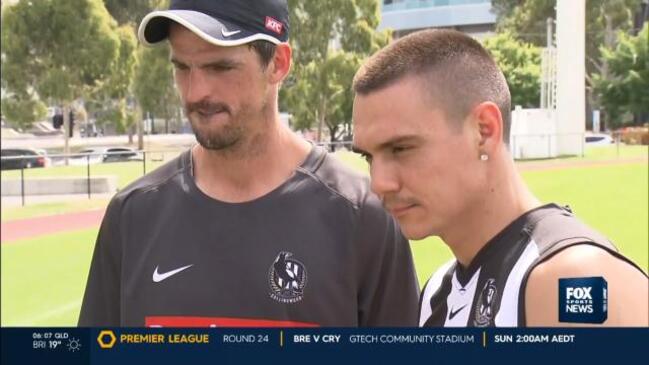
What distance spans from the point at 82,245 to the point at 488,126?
466cm

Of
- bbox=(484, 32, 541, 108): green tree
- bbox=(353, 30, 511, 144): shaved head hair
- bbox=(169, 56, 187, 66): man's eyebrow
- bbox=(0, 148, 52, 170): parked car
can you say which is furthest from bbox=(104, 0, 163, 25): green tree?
bbox=(0, 148, 52, 170): parked car

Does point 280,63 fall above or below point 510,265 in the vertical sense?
above

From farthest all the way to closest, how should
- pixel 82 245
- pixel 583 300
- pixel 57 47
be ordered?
pixel 57 47, pixel 82 245, pixel 583 300

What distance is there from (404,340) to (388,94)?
1.33 ft

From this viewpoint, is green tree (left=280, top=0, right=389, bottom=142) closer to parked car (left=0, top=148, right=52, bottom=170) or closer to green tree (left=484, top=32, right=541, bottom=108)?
green tree (left=484, top=32, right=541, bottom=108)

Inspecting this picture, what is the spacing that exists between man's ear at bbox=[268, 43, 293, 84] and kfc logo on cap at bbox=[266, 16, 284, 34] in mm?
23

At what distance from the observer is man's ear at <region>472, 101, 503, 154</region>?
2.93 feet

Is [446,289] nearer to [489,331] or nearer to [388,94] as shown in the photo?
[489,331]

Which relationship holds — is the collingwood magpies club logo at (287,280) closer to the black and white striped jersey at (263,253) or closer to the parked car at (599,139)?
the black and white striped jersey at (263,253)

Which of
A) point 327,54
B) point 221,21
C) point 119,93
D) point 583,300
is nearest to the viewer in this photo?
point 583,300

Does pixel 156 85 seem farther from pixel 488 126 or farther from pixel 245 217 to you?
pixel 488 126

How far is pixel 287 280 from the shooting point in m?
1.12

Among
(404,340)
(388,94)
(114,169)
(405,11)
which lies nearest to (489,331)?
(404,340)

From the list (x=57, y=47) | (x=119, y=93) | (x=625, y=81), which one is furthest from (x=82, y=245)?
(x=625, y=81)
